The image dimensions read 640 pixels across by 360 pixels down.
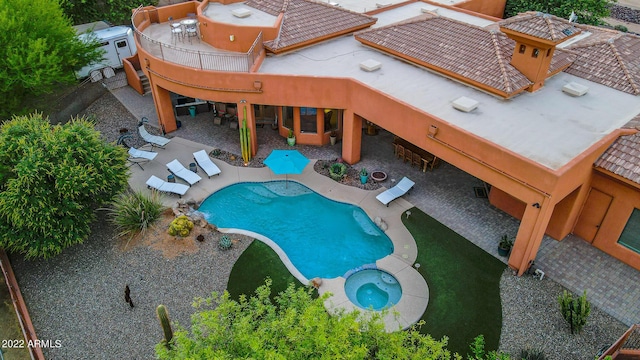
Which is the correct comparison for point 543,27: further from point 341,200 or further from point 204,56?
point 204,56

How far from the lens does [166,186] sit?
2061 centimetres

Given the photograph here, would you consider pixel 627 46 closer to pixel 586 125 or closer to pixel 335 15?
pixel 586 125

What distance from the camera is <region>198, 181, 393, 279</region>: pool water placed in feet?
58.0

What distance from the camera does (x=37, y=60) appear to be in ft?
70.4

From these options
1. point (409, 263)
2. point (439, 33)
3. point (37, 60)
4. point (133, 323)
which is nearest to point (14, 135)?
point (37, 60)

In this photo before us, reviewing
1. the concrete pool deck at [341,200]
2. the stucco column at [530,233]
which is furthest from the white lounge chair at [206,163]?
the stucco column at [530,233]

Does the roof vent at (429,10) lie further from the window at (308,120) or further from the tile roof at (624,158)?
the tile roof at (624,158)

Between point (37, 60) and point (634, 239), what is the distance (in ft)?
88.0

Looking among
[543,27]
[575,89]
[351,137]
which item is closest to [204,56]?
[351,137]

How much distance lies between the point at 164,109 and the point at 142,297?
1197cm

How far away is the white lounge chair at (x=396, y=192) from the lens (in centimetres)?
1986

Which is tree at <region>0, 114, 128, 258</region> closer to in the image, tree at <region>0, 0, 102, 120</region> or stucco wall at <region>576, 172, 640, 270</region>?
tree at <region>0, 0, 102, 120</region>

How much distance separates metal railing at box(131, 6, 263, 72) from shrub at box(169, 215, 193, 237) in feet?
25.7

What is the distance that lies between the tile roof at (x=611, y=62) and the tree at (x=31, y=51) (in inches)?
982
